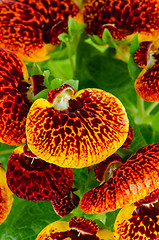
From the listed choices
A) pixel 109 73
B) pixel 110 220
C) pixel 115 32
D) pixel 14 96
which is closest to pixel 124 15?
pixel 115 32

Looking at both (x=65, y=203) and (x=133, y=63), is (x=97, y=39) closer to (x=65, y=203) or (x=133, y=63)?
(x=133, y=63)

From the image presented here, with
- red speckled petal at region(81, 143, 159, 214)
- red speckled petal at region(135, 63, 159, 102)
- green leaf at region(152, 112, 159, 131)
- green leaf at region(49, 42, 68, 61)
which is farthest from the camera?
green leaf at region(152, 112, 159, 131)

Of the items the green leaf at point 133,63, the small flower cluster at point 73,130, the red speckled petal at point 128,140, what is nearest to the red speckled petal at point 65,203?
the small flower cluster at point 73,130

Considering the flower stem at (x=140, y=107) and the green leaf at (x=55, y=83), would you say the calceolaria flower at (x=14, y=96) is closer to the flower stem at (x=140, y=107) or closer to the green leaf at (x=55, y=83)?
the green leaf at (x=55, y=83)

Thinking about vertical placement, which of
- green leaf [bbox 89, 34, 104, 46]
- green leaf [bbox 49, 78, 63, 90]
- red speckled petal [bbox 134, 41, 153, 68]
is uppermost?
green leaf [bbox 89, 34, 104, 46]

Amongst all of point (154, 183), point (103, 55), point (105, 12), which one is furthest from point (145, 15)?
point (154, 183)

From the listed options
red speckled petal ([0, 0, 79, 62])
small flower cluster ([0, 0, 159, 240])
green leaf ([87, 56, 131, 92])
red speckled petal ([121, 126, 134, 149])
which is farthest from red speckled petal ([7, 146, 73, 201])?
green leaf ([87, 56, 131, 92])

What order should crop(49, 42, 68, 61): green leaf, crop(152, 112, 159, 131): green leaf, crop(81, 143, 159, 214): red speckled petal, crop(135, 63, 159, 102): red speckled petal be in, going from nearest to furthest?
1. crop(81, 143, 159, 214): red speckled petal
2. crop(135, 63, 159, 102): red speckled petal
3. crop(49, 42, 68, 61): green leaf
4. crop(152, 112, 159, 131): green leaf

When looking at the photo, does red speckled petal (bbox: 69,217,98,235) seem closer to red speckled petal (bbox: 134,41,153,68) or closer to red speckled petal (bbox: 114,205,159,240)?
red speckled petal (bbox: 114,205,159,240)
